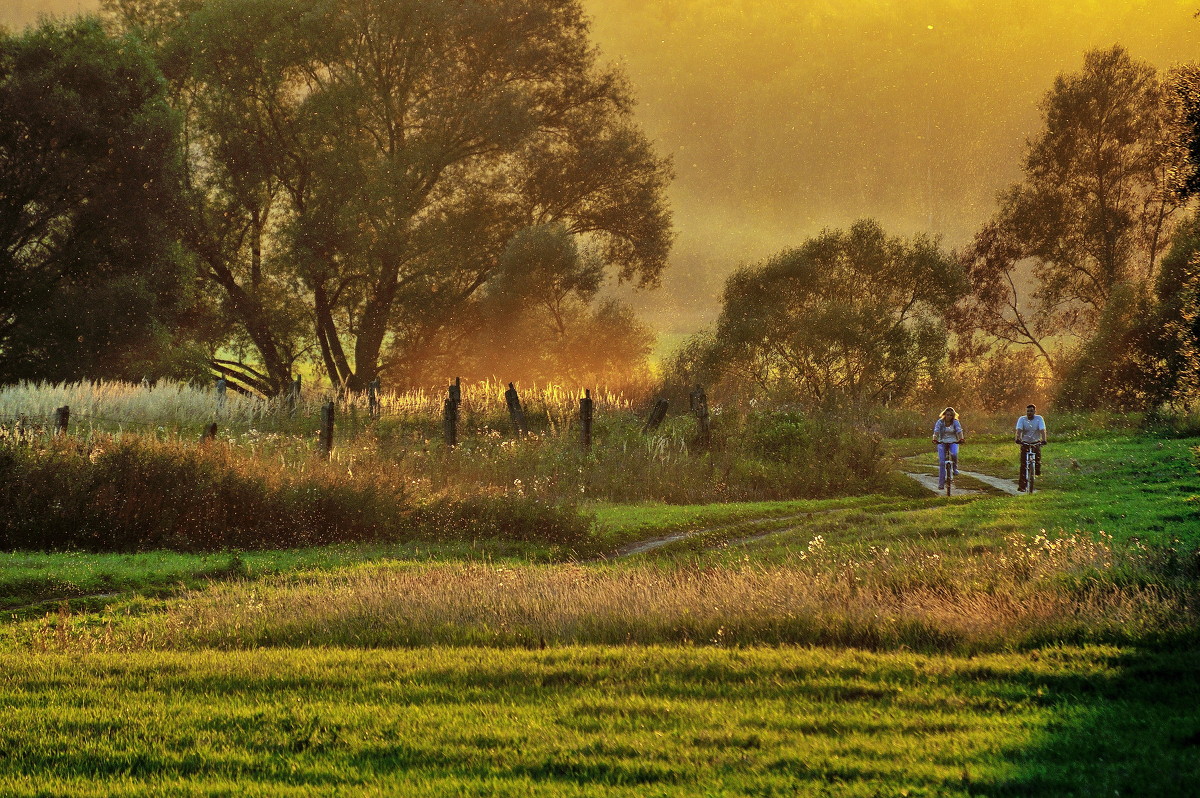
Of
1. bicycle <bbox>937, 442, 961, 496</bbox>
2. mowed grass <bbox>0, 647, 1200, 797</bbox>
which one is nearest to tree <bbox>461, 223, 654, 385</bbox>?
bicycle <bbox>937, 442, 961, 496</bbox>

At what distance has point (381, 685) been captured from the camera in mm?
7496

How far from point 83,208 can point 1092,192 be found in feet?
146

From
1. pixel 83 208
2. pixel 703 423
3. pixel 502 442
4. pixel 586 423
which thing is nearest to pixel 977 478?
pixel 703 423

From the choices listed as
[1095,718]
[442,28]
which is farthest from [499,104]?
[1095,718]

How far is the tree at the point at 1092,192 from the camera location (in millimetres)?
48062

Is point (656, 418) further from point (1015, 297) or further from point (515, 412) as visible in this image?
point (1015, 297)

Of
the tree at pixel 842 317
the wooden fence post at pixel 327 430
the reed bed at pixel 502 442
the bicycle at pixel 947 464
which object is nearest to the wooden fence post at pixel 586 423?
the reed bed at pixel 502 442

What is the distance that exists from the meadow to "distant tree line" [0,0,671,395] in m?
21.5

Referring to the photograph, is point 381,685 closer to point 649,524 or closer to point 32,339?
point 649,524

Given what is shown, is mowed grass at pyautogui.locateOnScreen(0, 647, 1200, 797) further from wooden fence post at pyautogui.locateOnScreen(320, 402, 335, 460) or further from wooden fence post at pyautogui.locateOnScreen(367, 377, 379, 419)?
wooden fence post at pyautogui.locateOnScreen(367, 377, 379, 419)

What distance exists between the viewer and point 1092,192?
49406mm

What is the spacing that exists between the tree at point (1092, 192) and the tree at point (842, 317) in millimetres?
11540

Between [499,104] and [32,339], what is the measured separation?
18.4 meters

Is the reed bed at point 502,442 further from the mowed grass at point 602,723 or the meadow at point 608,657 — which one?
the mowed grass at point 602,723
